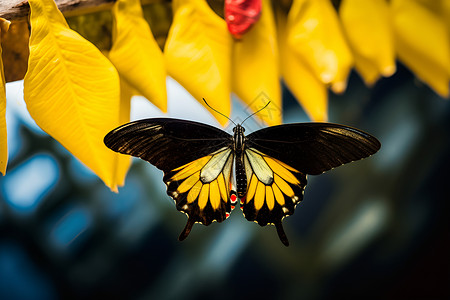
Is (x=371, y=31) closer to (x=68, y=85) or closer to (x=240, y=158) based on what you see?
(x=240, y=158)

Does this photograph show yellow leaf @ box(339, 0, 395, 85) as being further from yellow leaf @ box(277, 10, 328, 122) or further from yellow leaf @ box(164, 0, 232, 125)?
yellow leaf @ box(164, 0, 232, 125)

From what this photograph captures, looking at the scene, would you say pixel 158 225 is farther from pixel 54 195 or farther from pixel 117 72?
pixel 117 72

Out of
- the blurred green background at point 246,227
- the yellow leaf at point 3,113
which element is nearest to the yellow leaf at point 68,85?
the yellow leaf at point 3,113

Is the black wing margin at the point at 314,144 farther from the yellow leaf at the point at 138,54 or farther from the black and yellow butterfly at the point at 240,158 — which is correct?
the yellow leaf at the point at 138,54

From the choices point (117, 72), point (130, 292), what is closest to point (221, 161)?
point (117, 72)

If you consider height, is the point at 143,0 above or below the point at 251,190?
above

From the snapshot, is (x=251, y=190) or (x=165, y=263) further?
(x=165, y=263)

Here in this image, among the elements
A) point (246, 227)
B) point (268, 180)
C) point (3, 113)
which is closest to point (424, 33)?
point (268, 180)

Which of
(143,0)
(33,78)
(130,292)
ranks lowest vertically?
(130,292)
